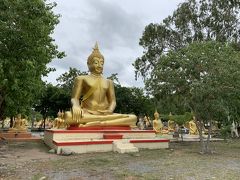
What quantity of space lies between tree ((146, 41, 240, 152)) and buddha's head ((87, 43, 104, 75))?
112 inches

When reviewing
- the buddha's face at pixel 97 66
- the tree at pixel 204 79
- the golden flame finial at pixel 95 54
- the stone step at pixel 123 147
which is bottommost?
the stone step at pixel 123 147

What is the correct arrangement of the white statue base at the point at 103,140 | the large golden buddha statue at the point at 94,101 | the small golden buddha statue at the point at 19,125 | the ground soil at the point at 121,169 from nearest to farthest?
the ground soil at the point at 121,169 → the white statue base at the point at 103,140 → the large golden buddha statue at the point at 94,101 → the small golden buddha statue at the point at 19,125

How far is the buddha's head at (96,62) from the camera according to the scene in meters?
15.6

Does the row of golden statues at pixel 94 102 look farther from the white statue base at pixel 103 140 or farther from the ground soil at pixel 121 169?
the ground soil at pixel 121 169

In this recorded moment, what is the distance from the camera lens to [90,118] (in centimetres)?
1426

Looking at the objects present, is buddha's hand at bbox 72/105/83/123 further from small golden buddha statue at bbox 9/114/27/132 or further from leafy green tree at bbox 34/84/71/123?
leafy green tree at bbox 34/84/71/123

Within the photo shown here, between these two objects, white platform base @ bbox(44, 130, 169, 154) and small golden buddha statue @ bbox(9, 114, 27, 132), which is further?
small golden buddha statue @ bbox(9, 114, 27, 132)

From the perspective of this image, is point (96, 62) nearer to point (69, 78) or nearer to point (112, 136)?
point (112, 136)

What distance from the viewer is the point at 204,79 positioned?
481 inches

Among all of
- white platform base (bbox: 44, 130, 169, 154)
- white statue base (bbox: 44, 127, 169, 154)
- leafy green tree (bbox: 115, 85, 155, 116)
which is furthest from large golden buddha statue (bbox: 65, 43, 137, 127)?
leafy green tree (bbox: 115, 85, 155, 116)

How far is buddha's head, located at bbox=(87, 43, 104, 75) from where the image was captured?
51.3 ft

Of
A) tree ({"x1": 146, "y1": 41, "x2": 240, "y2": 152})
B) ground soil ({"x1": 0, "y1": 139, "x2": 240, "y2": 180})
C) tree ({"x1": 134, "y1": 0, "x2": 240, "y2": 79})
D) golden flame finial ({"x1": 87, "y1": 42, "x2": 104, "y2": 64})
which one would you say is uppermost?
tree ({"x1": 134, "y1": 0, "x2": 240, "y2": 79})

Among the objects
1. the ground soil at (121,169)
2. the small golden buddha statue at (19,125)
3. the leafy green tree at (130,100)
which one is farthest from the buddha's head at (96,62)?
the leafy green tree at (130,100)

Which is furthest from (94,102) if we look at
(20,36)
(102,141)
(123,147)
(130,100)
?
(130,100)
